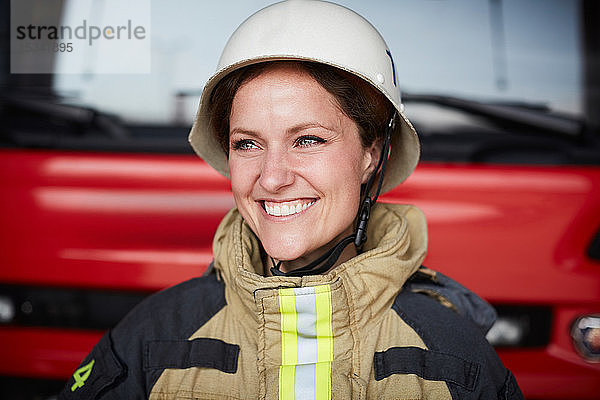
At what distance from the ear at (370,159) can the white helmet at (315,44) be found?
11 centimetres

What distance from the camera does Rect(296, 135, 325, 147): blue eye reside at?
1845mm

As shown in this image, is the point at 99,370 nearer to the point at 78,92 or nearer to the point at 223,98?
the point at 223,98

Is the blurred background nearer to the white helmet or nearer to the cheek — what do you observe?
the white helmet

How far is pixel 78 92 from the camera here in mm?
2699

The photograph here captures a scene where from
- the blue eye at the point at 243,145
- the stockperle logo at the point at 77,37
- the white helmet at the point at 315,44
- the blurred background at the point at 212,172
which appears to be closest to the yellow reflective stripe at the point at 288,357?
the blue eye at the point at 243,145

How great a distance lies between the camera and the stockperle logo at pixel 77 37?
8.84ft

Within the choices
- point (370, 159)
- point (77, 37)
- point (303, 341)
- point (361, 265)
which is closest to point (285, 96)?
point (370, 159)

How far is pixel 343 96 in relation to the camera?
1.89m

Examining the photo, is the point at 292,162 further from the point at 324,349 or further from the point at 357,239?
the point at 324,349

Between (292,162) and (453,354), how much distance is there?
639mm

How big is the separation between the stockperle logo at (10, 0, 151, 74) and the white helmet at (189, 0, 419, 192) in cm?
75

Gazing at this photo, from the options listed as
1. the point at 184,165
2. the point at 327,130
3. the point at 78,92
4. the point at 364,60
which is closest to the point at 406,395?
the point at 327,130

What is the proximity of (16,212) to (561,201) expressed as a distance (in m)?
1.84

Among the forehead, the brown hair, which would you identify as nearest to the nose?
the forehead
